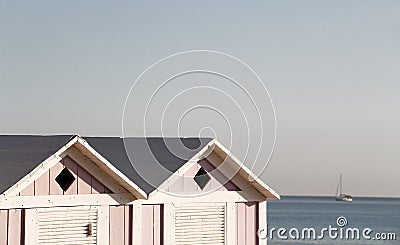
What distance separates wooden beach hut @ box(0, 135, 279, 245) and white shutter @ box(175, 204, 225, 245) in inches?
0.7

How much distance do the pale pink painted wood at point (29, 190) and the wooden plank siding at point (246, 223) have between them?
4.53 metres

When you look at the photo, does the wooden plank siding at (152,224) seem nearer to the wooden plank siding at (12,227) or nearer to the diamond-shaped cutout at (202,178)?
the diamond-shaped cutout at (202,178)

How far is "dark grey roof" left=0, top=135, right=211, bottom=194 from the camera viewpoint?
17750 millimetres

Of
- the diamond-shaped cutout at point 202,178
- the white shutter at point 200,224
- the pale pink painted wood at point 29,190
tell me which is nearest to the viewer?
the pale pink painted wood at point 29,190

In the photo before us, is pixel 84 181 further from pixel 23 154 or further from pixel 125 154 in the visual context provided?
pixel 125 154

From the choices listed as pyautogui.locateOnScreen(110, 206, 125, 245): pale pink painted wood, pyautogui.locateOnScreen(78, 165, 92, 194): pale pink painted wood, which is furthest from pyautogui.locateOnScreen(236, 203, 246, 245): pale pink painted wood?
pyautogui.locateOnScreen(78, 165, 92, 194): pale pink painted wood

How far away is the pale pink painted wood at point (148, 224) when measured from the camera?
1917 cm

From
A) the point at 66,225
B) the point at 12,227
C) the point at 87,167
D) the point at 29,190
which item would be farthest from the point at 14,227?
the point at 87,167

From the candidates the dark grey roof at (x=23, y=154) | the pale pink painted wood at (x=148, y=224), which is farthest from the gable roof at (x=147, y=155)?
the dark grey roof at (x=23, y=154)

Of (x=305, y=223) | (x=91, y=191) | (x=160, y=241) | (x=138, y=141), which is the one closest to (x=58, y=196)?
(x=91, y=191)

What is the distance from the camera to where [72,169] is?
1809 centimetres

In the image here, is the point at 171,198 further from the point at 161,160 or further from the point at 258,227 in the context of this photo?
the point at 258,227

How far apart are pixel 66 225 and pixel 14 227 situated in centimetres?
99

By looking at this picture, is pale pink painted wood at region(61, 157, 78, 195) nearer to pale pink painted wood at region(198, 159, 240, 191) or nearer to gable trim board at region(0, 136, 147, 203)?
gable trim board at region(0, 136, 147, 203)
